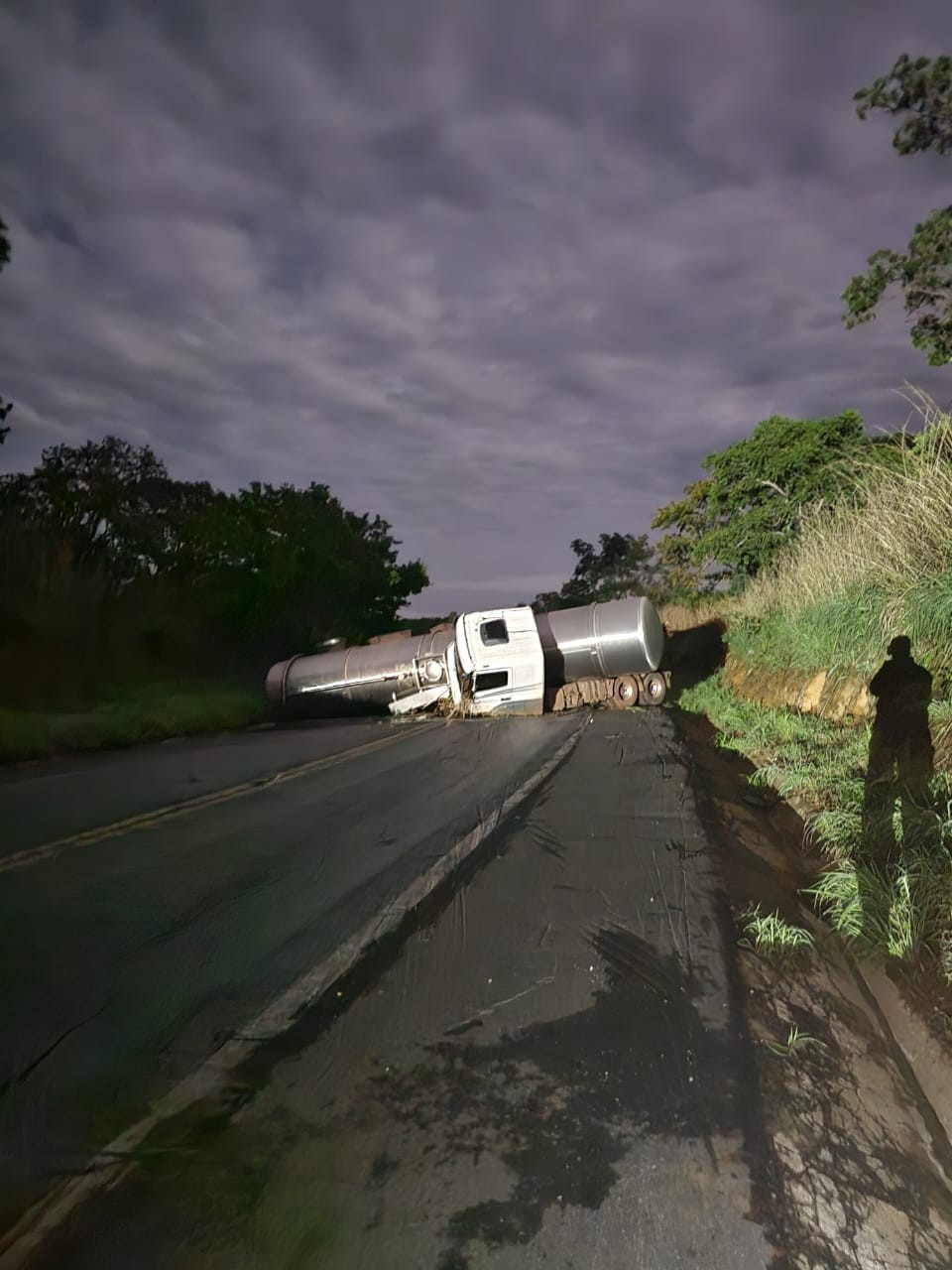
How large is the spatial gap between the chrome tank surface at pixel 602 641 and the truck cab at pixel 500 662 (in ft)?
5.42

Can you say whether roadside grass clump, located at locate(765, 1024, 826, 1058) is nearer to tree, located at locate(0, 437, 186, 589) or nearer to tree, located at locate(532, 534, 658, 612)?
tree, located at locate(0, 437, 186, 589)

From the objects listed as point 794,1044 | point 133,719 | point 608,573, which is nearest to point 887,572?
point 794,1044

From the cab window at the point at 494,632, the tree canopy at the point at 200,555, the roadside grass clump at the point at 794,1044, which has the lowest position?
the roadside grass clump at the point at 794,1044

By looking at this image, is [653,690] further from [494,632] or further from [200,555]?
[200,555]

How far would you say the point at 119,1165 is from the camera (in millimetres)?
2477

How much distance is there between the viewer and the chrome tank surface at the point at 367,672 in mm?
19266

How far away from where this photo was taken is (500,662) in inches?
730

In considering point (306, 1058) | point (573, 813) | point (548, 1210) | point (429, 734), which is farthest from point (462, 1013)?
point (429, 734)

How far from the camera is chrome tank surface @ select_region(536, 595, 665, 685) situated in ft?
64.4

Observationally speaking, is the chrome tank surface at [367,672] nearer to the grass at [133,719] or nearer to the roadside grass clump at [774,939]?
the grass at [133,719]

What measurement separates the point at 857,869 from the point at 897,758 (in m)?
2.46

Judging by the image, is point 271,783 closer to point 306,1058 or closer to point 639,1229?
point 306,1058

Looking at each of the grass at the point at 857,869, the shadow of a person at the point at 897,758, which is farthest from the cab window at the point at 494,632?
the shadow of a person at the point at 897,758

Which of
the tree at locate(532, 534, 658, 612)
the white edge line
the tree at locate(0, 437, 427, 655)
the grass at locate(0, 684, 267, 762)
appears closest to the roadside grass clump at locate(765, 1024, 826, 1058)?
the white edge line
